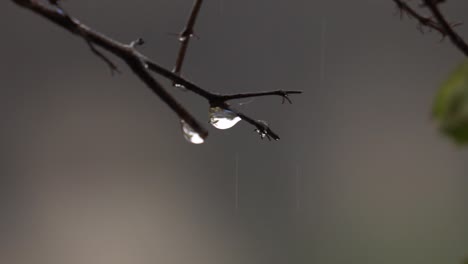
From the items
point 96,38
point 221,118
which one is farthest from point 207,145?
point 96,38

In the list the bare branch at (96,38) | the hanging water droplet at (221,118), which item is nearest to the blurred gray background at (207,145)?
the hanging water droplet at (221,118)

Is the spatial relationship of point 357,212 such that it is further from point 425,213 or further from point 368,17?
point 368,17

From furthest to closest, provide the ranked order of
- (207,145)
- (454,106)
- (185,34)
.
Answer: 1. (207,145)
2. (185,34)
3. (454,106)

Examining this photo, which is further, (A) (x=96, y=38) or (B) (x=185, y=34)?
(B) (x=185, y=34)

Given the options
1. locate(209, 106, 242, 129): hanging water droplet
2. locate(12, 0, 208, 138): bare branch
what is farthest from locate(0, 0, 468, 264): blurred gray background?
locate(12, 0, 208, 138): bare branch

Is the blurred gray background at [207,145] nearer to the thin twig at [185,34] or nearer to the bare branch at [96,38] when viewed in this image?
the thin twig at [185,34]

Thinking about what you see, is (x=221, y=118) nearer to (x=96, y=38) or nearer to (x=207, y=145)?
(x=96, y=38)
